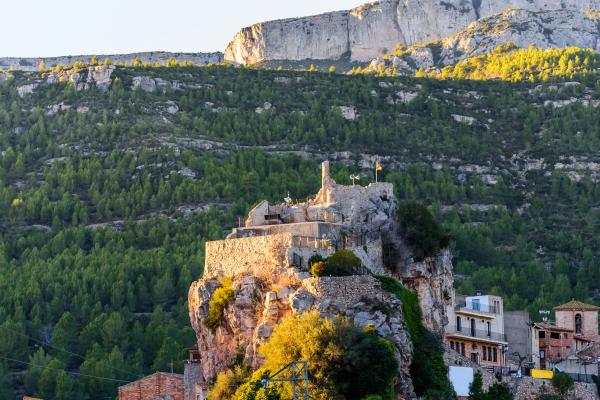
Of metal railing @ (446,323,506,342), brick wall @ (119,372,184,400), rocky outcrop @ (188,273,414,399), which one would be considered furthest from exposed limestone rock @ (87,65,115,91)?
rocky outcrop @ (188,273,414,399)

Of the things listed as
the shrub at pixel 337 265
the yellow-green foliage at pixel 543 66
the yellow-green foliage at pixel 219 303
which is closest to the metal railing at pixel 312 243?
the shrub at pixel 337 265

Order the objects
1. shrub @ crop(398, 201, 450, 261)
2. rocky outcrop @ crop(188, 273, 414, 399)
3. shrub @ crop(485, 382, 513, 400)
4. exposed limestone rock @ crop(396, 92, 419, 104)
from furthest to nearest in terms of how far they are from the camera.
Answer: exposed limestone rock @ crop(396, 92, 419, 104), shrub @ crop(398, 201, 450, 261), shrub @ crop(485, 382, 513, 400), rocky outcrop @ crop(188, 273, 414, 399)

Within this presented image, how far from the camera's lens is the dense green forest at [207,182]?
106188 millimetres

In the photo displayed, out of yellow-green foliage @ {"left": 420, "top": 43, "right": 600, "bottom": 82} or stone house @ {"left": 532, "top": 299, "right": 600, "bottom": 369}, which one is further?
yellow-green foliage @ {"left": 420, "top": 43, "right": 600, "bottom": 82}

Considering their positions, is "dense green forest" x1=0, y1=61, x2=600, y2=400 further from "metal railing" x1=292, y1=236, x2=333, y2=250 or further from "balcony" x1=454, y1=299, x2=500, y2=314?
"metal railing" x1=292, y1=236, x2=333, y2=250

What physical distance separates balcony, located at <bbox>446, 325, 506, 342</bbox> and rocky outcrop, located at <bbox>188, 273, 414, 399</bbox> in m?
12.9

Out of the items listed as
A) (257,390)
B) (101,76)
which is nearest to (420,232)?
(257,390)

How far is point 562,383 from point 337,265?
17603 mm

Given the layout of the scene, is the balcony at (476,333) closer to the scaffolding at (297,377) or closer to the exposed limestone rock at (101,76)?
the scaffolding at (297,377)

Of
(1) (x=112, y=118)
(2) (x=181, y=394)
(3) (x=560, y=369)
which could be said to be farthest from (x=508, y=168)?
(2) (x=181, y=394)

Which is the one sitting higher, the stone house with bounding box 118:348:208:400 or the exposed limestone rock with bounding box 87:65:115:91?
the exposed limestone rock with bounding box 87:65:115:91

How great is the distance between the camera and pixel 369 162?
154m

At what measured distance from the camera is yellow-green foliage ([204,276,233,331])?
69.6 m

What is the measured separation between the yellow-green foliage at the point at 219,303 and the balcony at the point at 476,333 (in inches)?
554
